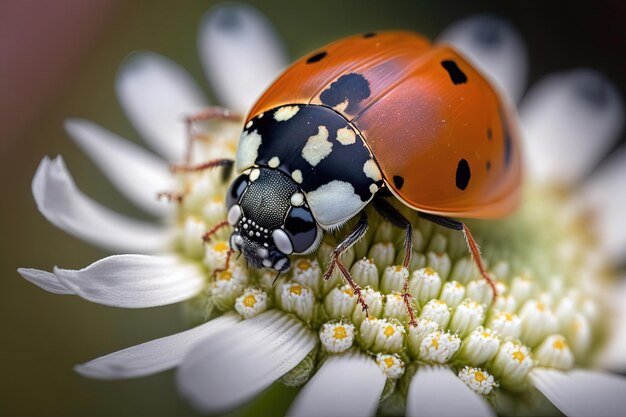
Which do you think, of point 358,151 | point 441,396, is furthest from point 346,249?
point 441,396

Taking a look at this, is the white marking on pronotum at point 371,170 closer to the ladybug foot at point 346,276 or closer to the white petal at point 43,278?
the ladybug foot at point 346,276

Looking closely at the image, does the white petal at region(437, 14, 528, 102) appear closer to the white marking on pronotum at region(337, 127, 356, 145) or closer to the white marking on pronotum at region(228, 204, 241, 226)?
the white marking on pronotum at region(337, 127, 356, 145)

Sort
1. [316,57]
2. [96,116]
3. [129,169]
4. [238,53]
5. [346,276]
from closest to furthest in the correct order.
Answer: [346,276], [316,57], [129,169], [238,53], [96,116]

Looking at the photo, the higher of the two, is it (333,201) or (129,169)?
(333,201)

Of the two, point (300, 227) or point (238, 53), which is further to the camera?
point (238, 53)

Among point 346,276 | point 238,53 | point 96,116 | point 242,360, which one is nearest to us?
point 242,360

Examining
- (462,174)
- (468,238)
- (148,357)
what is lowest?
(148,357)

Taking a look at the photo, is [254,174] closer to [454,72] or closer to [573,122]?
[454,72]

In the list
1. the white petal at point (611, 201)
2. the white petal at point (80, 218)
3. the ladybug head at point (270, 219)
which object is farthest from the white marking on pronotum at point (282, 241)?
the white petal at point (611, 201)
